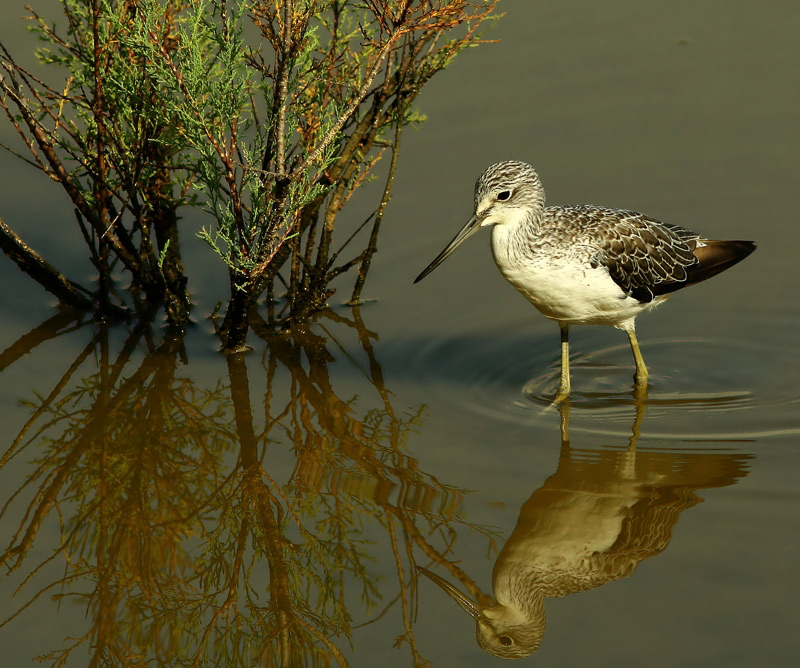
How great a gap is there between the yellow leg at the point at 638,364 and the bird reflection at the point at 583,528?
603mm

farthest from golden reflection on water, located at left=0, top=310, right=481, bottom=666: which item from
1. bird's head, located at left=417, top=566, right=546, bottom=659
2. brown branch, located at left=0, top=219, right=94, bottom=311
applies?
brown branch, located at left=0, top=219, right=94, bottom=311

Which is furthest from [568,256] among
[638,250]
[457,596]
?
[457,596]

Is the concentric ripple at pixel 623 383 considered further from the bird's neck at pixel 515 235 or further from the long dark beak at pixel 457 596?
the long dark beak at pixel 457 596

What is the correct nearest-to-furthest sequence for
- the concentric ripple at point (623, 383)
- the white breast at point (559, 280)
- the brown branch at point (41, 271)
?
the concentric ripple at point (623, 383) → the white breast at point (559, 280) → the brown branch at point (41, 271)

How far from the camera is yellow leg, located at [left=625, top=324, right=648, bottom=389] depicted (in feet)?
25.4

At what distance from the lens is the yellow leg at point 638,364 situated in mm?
7730

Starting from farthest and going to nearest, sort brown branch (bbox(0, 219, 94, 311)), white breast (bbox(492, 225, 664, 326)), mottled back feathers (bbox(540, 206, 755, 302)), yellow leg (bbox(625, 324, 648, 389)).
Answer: brown branch (bbox(0, 219, 94, 311)), yellow leg (bbox(625, 324, 648, 389)), mottled back feathers (bbox(540, 206, 755, 302)), white breast (bbox(492, 225, 664, 326))

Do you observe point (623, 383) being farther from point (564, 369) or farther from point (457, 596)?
point (457, 596)

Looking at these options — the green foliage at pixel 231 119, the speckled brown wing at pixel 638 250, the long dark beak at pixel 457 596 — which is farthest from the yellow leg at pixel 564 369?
the long dark beak at pixel 457 596

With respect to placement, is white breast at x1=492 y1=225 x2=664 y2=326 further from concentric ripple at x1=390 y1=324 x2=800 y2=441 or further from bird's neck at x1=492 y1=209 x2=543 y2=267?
concentric ripple at x1=390 y1=324 x2=800 y2=441

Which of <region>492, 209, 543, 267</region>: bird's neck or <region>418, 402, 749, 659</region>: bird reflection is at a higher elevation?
<region>492, 209, 543, 267</region>: bird's neck

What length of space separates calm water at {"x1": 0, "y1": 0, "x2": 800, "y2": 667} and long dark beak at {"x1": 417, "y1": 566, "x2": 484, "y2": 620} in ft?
0.13

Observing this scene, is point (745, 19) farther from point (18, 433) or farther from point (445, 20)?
point (18, 433)

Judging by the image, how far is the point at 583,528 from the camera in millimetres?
6258
